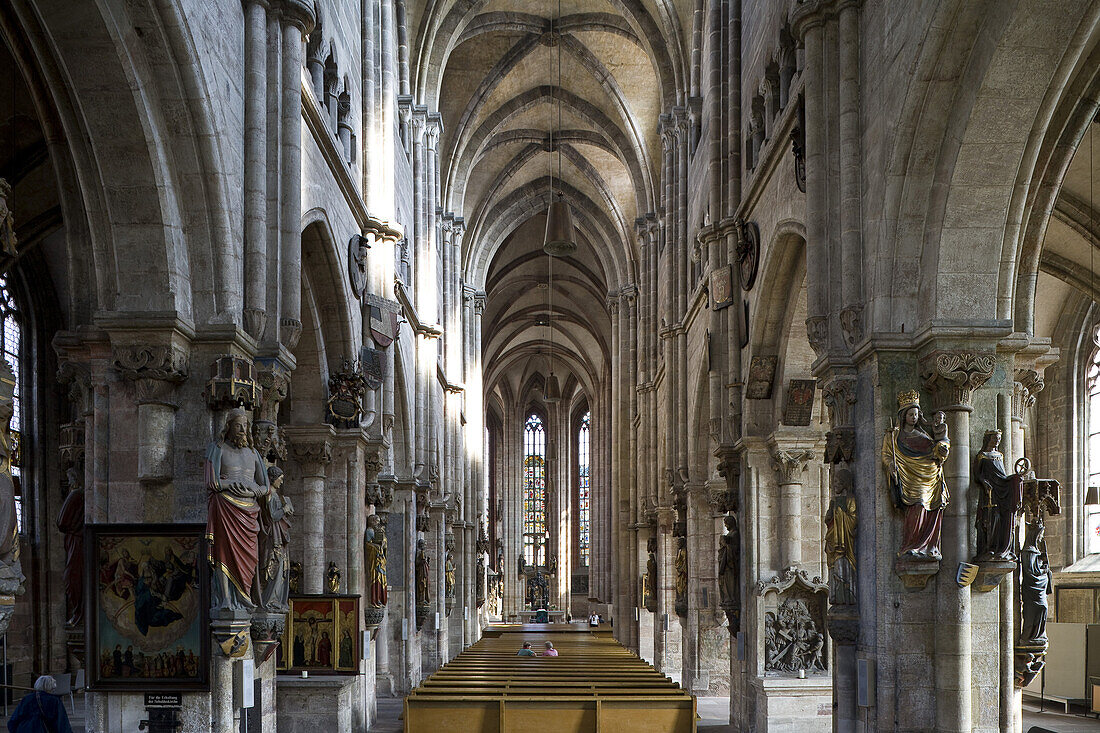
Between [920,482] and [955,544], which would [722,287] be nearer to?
[920,482]

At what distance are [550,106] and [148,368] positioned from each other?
29.9 m

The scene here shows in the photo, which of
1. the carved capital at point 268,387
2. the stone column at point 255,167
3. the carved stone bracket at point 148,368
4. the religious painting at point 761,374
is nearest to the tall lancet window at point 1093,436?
the religious painting at point 761,374

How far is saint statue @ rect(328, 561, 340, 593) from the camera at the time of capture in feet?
58.0

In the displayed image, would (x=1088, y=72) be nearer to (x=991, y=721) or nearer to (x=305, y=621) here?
(x=991, y=721)

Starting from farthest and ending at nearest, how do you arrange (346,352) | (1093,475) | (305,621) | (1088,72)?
1. (1093,475)
2. (346,352)
3. (305,621)
4. (1088,72)

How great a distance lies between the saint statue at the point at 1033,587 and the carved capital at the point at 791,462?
6586 mm

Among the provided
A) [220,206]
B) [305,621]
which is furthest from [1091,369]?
[220,206]

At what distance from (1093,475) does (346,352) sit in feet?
57.2

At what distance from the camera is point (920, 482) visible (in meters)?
11.5

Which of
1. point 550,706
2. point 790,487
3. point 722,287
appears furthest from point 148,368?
point 722,287

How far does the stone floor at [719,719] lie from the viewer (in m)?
20.1

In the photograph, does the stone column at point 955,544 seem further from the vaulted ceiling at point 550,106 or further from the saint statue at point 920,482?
the vaulted ceiling at point 550,106

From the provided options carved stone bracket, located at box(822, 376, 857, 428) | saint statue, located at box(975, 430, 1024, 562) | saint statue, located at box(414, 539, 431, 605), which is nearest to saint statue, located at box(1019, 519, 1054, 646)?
saint statue, located at box(975, 430, 1024, 562)

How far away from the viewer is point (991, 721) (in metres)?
11.6
